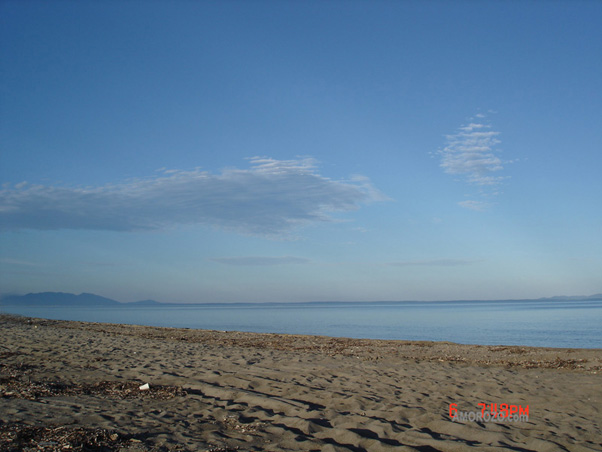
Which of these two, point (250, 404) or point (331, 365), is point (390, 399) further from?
point (331, 365)

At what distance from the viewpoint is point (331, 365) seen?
12.2 meters

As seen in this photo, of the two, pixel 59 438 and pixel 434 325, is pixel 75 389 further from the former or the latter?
pixel 434 325

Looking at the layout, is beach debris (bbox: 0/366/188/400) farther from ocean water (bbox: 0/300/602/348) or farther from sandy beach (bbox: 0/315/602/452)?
ocean water (bbox: 0/300/602/348)

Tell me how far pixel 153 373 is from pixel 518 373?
9756 mm

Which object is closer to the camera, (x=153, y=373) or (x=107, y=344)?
(x=153, y=373)

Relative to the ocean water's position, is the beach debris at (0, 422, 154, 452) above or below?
above

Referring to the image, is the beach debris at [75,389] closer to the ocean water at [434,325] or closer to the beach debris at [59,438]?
the beach debris at [59,438]

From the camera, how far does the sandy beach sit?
5438 millimetres

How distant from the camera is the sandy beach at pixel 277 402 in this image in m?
5.44

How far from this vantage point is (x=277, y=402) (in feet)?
24.3

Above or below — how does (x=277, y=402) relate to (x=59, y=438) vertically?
below

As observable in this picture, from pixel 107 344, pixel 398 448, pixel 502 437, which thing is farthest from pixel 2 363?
pixel 502 437

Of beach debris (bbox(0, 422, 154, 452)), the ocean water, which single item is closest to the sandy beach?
beach debris (bbox(0, 422, 154, 452))

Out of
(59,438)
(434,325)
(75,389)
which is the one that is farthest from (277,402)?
(434,325)
